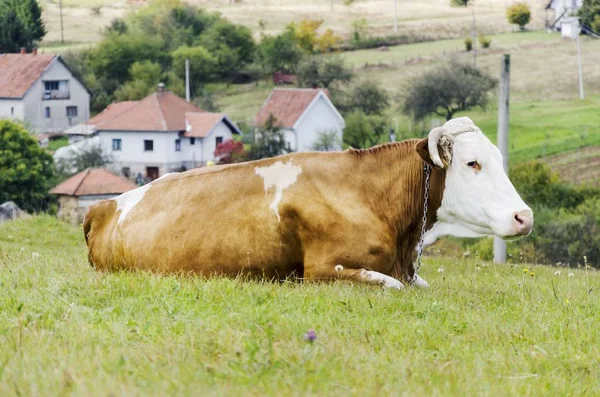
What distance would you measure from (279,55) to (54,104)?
69.1ft

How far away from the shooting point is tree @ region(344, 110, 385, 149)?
78250 millimetres

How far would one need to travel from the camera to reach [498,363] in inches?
227

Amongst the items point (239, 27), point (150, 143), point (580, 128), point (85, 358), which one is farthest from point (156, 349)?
point (239, 27)

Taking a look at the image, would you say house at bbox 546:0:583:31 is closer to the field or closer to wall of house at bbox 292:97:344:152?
the field

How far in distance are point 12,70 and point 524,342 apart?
91831 millimetres

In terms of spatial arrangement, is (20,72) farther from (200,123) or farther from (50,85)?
(200,123)

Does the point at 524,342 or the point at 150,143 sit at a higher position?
the point at 524,342

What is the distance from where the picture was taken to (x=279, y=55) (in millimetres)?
103000

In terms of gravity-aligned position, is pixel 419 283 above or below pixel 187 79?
above

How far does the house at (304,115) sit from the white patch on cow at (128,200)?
2709 inches

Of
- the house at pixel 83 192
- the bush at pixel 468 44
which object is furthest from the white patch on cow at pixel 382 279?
the bush at pixel 468 44

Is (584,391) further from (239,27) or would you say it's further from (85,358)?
(239,27)

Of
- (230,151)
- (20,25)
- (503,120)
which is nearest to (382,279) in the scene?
(503,120)

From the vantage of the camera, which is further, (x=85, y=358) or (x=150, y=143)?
(x=150, y=143)
